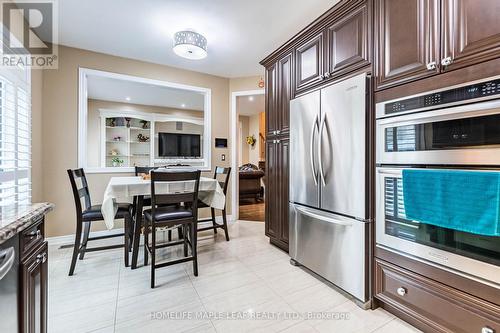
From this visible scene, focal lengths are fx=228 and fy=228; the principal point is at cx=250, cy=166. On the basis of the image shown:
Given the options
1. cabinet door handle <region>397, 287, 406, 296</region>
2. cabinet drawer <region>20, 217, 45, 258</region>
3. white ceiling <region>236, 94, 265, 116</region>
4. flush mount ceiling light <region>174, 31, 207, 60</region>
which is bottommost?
cabinet door handle <region>397, 287, 406, 296</region>

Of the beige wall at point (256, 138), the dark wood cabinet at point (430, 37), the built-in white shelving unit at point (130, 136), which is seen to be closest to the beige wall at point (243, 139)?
the beige wall at point (256, 138)

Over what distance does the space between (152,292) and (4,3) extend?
2978 mm

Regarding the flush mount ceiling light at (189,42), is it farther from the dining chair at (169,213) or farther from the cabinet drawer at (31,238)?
the cabinet drawer at (31,238)

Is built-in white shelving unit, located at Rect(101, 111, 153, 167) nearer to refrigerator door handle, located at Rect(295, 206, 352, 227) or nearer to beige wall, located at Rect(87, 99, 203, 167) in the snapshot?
beige wall, located at Rect(87, 99, 203, 167)

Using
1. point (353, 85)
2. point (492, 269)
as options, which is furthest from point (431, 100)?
point (492, 269)

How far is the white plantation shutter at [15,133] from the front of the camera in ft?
6.79

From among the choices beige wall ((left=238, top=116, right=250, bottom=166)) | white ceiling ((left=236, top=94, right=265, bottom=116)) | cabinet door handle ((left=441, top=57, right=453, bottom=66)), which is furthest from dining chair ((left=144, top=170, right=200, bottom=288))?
beige wall ((left=238, top=116, right=250, bottom=166))

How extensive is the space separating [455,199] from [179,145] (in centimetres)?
570

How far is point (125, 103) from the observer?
19.2ft

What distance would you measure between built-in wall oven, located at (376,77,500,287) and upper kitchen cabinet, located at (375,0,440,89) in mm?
169

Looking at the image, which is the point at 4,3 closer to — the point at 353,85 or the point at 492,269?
the point at 353,85

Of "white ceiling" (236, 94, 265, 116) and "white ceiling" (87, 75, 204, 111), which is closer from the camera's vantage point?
"white ceiling" (87, 75, 204, 111)

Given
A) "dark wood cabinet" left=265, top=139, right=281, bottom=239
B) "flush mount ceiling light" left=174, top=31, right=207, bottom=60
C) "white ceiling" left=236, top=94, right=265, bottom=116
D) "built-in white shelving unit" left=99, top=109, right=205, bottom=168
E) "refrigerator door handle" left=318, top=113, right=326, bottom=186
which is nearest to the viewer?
"refrigerator door handle" left=318, top=113, right=326, bottom=186

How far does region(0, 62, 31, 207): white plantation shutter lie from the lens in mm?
2070
